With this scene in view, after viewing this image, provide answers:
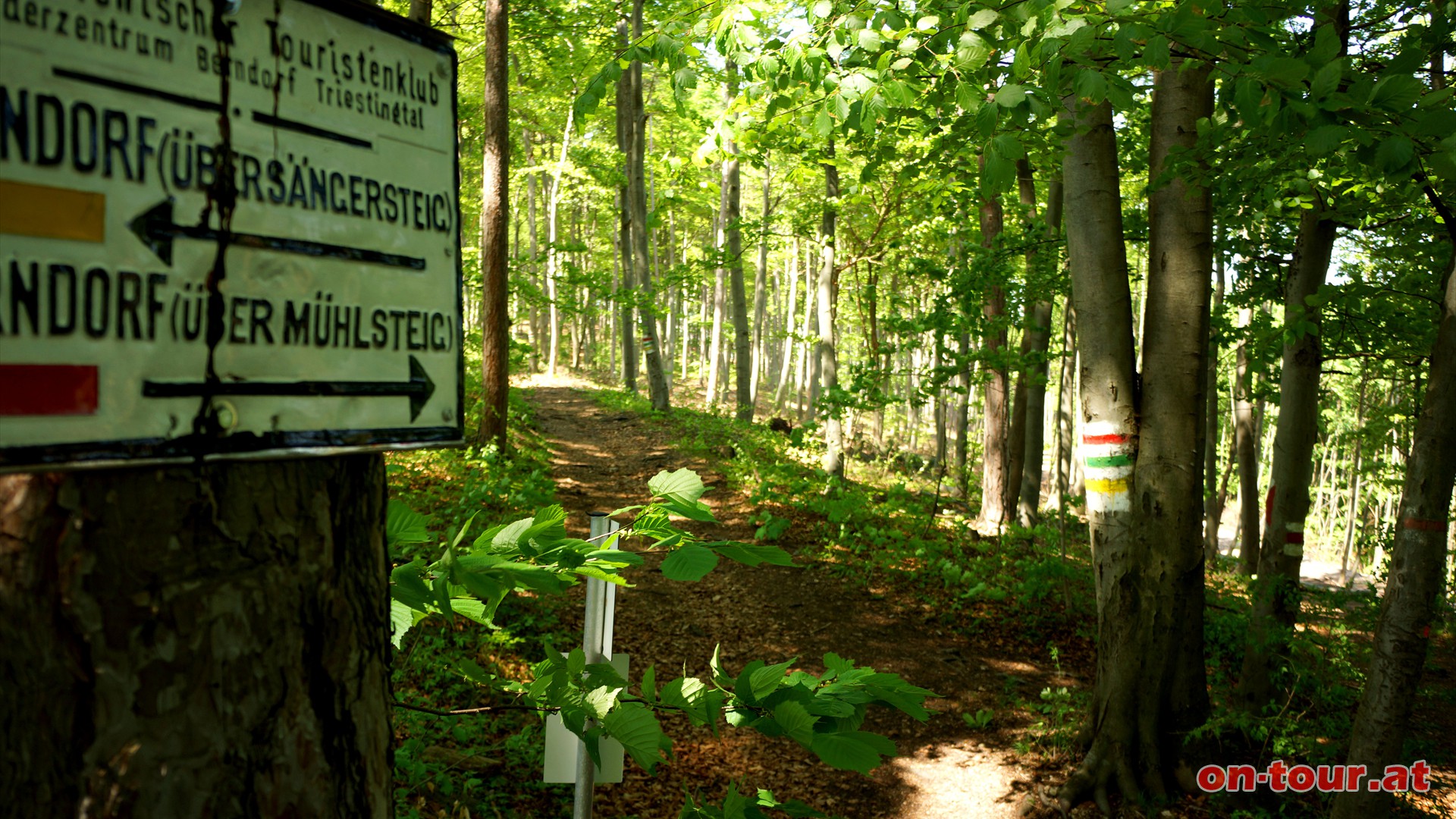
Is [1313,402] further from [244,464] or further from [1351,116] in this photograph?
[244,464]

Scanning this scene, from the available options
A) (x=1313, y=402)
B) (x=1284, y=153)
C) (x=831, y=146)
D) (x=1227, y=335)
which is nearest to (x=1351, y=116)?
(x=1284, y=153)

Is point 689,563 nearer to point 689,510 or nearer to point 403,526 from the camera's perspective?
point 689,510

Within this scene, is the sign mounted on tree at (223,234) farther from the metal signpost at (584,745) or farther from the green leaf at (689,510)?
the metal signpost at (584,745)

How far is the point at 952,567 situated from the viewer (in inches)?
349

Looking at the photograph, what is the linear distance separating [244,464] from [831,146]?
1266cm

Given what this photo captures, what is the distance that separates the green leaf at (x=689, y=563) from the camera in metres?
1.33

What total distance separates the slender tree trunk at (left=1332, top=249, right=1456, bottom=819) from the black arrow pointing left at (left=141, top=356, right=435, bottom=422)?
159 inches

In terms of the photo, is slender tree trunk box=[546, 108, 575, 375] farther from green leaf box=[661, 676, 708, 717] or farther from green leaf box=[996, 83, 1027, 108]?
green leaf box=[661, 676, 708, 717]

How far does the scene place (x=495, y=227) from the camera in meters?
10.1

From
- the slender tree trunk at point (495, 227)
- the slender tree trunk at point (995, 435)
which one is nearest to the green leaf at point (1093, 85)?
the slender tree trunk at point (495, 227)

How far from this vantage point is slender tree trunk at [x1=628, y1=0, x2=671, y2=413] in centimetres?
1800

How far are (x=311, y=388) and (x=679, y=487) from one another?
0.77 meters

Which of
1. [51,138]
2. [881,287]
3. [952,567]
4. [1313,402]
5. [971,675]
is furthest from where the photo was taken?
[881,287]

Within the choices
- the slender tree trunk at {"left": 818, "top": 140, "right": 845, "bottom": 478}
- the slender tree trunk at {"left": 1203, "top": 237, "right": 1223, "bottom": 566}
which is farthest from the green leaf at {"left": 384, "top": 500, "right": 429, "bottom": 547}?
the slender tree trunk at {"left": 1203, "top": 237, "right": 1223, "bottom": 566}
